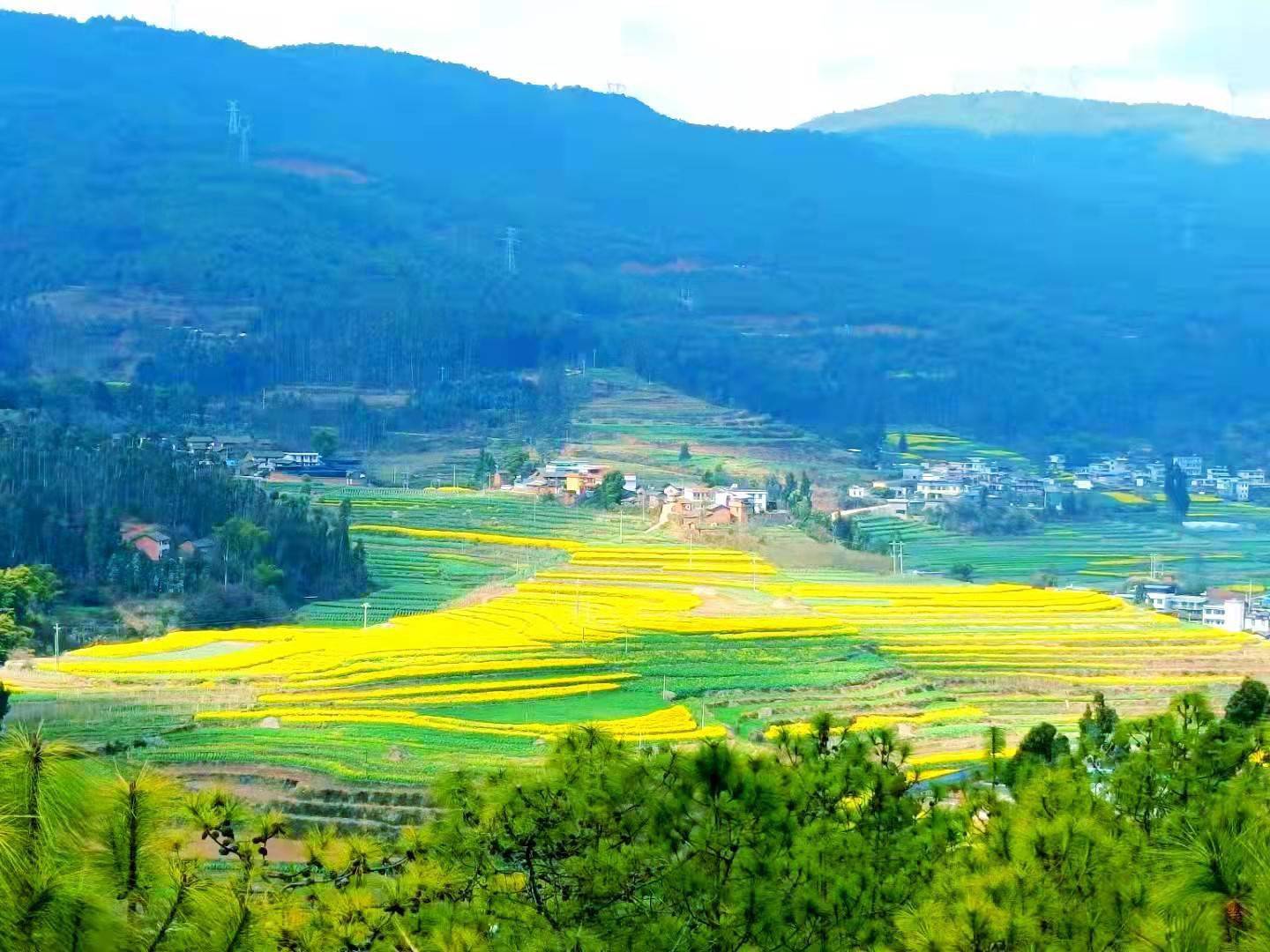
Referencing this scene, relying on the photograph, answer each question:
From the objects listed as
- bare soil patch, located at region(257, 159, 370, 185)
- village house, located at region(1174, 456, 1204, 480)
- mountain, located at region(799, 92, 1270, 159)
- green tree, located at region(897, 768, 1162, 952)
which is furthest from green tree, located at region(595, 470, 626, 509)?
mountain, located at region(799, 92, 1270, 159)

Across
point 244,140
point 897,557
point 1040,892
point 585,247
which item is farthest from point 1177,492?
point 1040,892

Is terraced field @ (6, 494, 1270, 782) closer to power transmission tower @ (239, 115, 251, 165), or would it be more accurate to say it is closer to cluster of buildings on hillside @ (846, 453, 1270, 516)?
cluster of buildings on hillside @ (846, 453, 1270, 516)

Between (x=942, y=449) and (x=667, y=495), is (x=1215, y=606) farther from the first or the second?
(x=942, y=449)

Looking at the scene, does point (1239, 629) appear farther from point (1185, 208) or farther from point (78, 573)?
point (1185, 208)

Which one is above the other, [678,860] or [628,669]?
[678,860]

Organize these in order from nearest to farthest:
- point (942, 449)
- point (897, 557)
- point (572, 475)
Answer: point (897, 557)
point (572, 475)
point (942, 449)

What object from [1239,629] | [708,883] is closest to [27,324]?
[1239,629]
